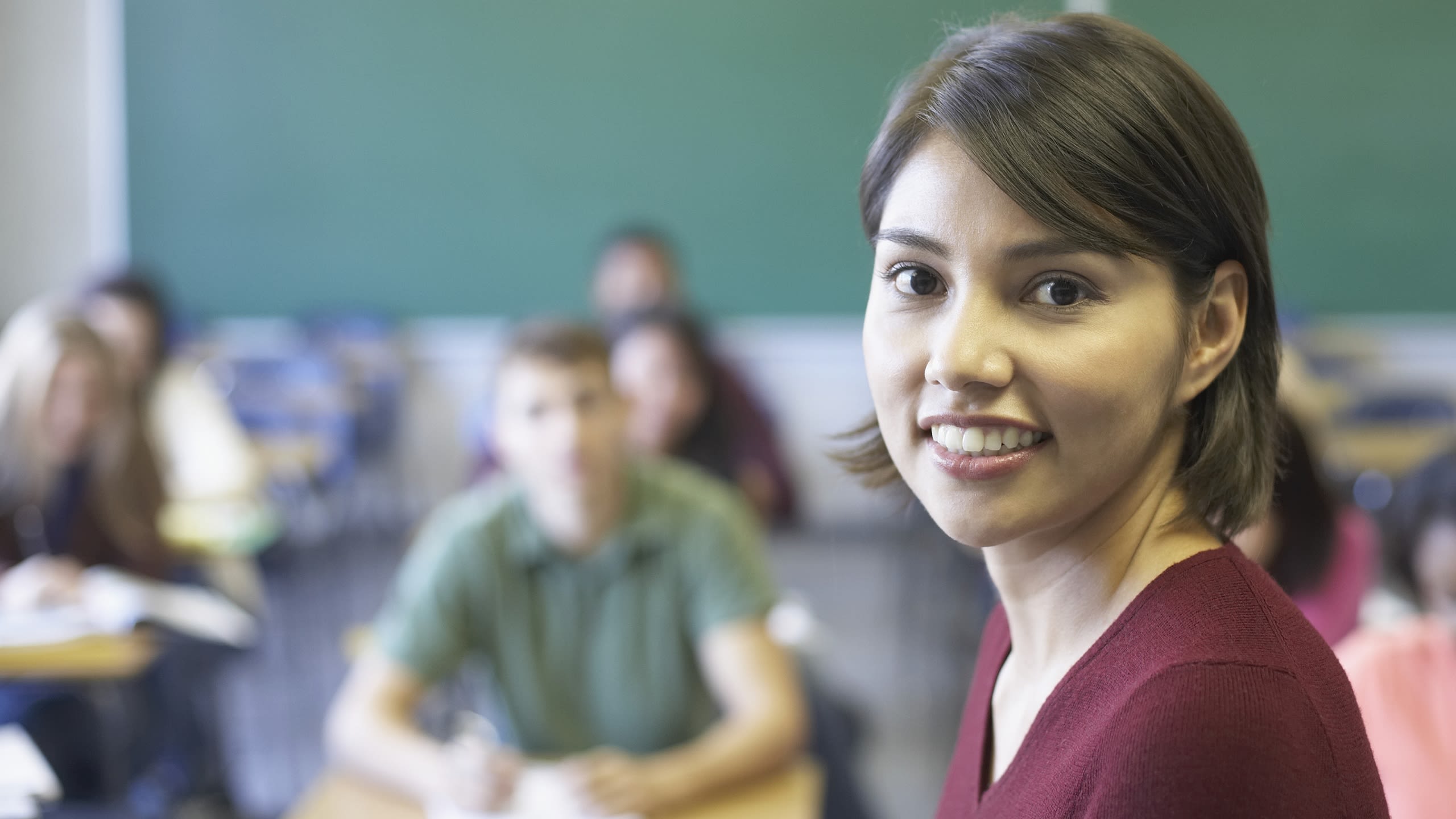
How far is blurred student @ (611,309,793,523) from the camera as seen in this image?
3.93m

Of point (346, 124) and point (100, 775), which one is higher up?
point (346, 124)

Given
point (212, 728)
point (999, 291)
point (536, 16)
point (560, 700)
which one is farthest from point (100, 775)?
point (536, 16)

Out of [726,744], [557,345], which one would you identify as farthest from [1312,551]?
[557,345]

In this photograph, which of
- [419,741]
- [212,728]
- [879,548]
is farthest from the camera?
[879,548]

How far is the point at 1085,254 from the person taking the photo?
0.73 m

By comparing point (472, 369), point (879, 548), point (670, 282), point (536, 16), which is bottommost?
point (879, 548)

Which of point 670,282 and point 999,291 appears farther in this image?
point 670,282

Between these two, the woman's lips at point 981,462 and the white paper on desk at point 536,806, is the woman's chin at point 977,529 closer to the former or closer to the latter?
the woman's lips at point 981,462

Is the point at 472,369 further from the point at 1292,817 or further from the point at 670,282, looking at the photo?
the point at 1292,817

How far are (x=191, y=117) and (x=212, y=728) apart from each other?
173 inches

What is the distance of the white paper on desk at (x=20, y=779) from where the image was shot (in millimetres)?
1825

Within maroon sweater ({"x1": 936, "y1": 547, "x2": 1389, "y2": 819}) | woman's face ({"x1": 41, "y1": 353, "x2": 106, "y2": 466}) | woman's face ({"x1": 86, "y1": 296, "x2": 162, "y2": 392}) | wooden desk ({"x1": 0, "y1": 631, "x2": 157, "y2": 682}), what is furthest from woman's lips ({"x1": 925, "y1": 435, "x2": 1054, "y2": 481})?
woman's face ({"x1": 86, "y1": 296, "x2": 162, "y2": 392})

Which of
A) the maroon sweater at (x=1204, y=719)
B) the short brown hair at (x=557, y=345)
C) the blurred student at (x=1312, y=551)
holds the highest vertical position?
the maroon sweater at (x=1204, y=719)

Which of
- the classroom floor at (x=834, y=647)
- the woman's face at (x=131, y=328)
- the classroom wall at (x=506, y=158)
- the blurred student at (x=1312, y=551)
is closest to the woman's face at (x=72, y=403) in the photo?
the classroom floor at (x=834, y=647)
